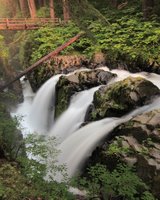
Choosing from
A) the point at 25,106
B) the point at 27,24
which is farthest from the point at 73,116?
the point at 27,24

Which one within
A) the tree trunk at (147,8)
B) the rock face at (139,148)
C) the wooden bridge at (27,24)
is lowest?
the rock face at (139,148)

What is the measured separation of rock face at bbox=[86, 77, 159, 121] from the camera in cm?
845

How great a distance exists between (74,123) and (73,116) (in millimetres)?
411

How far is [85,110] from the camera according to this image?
998 cm

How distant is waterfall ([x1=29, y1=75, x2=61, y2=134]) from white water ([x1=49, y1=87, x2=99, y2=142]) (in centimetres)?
132

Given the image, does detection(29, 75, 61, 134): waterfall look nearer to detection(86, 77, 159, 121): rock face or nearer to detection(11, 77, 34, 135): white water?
detection(11, 77, 34, 135): white water

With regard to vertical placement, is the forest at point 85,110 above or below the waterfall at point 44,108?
above

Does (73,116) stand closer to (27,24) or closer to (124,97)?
(124,97)

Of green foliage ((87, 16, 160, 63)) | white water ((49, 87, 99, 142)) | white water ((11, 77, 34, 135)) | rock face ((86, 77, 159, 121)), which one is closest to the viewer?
rock face ((86, 77, 159, 121))

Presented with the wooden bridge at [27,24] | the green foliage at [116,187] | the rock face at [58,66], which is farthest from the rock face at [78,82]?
the wooden bridge at [27,24]

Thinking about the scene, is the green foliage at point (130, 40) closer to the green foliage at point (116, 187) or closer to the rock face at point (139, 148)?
the rock face at point (139, 148)

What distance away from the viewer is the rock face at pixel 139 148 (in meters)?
6.08

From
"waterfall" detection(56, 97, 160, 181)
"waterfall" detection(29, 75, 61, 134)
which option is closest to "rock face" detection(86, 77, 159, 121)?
"waterfall" detection(56, 97, 160, 181)

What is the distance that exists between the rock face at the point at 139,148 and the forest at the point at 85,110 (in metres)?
0.02
